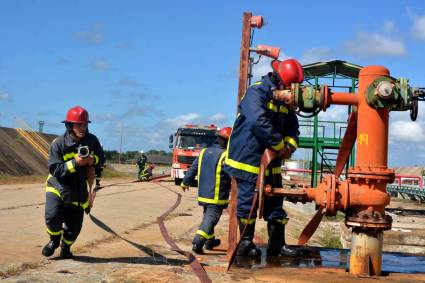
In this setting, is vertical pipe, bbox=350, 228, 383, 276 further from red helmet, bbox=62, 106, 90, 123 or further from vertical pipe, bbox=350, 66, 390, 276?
red helmet, bbox=62, 106, 90, 123

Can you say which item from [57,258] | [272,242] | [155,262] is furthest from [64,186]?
[272,242]

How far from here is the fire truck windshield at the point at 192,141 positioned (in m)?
27.2

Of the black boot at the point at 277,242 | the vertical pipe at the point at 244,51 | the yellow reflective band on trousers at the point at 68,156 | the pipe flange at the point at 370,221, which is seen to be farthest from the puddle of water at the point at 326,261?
the yellow reflective band on trousers at the point at 68,156

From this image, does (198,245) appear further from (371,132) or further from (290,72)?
(371,132)

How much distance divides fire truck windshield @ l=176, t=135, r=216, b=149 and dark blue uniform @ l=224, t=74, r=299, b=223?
2116 cm

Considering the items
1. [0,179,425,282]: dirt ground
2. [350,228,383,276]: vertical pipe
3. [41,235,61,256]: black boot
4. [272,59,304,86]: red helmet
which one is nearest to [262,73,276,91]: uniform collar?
[272,59,304,86]: red helmet

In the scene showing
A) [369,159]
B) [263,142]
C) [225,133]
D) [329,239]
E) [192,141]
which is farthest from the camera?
[192,141]

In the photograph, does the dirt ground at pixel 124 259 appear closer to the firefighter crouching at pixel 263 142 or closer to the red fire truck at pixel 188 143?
the firefighter crouching at pixel 263 142

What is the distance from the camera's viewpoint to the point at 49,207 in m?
5.81

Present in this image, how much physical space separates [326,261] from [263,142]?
1.37 meters

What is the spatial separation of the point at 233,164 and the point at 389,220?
67.3 inches

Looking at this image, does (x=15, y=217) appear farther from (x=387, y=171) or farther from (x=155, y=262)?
(x=387, y=171)

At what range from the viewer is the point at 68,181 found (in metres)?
5.87

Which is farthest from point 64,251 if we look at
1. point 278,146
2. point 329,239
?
point 329,239
